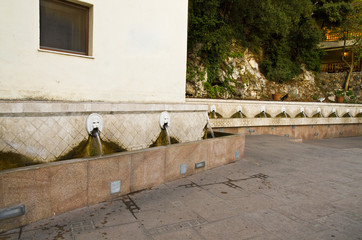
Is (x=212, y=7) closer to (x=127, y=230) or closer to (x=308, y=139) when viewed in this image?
(x=308, y=139)

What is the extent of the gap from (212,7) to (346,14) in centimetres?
1614

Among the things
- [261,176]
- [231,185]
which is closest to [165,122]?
[231,185]

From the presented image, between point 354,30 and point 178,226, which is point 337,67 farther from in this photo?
point 178,226

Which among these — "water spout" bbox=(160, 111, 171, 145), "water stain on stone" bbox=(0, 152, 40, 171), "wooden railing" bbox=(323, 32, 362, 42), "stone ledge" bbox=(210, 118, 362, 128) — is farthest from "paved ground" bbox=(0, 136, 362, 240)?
"wooden railing" bbox=(323, 32, 362, 42)

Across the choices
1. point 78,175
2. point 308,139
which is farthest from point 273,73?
point 78,175

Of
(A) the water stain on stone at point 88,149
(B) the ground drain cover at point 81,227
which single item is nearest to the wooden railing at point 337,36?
(A) the water stain on stone at point 88,149

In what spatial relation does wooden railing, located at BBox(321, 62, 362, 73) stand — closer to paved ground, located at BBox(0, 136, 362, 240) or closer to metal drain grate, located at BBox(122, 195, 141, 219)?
paved ground, located at BBox(0, 136, 362, 240)

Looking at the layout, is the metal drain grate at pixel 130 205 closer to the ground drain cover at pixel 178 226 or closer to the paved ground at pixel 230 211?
the paved ground at pixel 230 211

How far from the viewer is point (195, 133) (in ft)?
19.5

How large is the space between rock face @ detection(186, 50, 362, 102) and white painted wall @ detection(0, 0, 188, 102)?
25.5ft

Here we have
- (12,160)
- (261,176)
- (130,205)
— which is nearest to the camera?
(12,160)

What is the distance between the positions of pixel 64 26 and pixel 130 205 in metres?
3.16

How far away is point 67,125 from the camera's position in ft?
12.5

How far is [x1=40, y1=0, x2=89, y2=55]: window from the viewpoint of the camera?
390 cm
